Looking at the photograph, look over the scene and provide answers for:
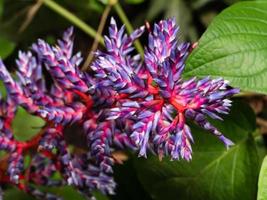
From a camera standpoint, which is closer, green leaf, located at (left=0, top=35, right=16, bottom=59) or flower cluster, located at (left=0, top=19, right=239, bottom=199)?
flower cluster, located at (left=0, top=19, right=239, bottom=199)

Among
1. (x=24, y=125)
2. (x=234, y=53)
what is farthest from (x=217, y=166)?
(x=24, y=125)

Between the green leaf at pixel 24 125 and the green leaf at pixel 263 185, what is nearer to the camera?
the green leaf at pixel 263 185

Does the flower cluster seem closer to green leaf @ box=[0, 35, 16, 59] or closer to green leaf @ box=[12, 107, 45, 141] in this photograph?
green leaf @ box=[12, 107, 45, 141]

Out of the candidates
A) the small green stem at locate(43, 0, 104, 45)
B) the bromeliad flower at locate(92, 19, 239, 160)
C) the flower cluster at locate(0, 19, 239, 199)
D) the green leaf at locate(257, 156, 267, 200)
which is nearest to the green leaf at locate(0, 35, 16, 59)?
the small green stem at locate(43, 0, 104, 45)

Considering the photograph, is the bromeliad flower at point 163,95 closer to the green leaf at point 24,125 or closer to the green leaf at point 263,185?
the green leaf at point 263,185

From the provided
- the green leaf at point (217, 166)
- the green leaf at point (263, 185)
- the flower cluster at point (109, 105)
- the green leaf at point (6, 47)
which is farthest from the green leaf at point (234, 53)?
the green leaf at point (6, 47)

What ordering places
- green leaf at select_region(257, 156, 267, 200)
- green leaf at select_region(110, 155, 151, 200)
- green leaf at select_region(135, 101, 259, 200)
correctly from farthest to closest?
green leaf at select_region(110, 155, 151, 200) → green leaf at select_region(135, 101, 259, 200) → green leaf at select_region(257, 156, 267, 200)

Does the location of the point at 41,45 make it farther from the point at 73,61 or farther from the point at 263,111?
the point at 263,111
